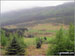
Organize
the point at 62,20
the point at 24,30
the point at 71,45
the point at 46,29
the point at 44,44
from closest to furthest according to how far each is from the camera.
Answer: the point at 71,45 → the point at 44,44 → the point at 24,30 → the point at 62,20 → the point at 46,29

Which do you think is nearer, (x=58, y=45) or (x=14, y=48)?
(x=58, y=45)

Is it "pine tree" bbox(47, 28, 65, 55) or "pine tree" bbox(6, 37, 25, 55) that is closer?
"pine tree" bbox(47, 28, 65, 55)

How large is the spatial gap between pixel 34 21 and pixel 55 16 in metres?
0.94

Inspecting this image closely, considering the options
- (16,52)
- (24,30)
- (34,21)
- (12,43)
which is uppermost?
(34,21)

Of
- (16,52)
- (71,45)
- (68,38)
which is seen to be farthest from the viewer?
(16,52)

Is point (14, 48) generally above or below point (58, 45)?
below

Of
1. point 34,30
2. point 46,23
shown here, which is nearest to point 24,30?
point 34,30

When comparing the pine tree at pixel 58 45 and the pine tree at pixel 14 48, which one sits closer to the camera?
the pine tree at pixel 58 45

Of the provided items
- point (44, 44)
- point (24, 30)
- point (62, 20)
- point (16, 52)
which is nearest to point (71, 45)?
point (16, 52)

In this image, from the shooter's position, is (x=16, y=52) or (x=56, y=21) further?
(x=56, y=21)

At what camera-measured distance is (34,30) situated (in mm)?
5711

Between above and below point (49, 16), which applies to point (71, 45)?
below

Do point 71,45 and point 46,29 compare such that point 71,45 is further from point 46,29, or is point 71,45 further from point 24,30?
point 46,29

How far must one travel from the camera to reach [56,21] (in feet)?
20.3
